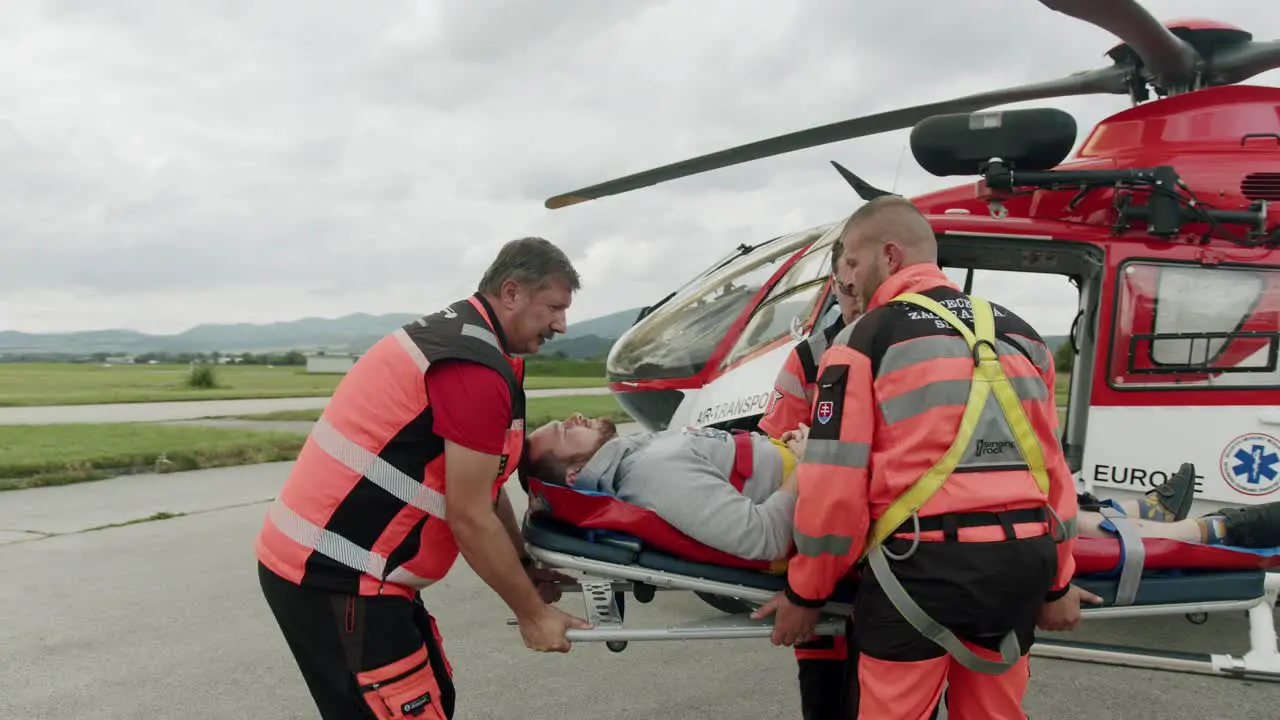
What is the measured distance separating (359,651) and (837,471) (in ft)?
4.12

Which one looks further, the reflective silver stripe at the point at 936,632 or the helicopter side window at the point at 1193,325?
the helicopter side window at the point at 1193,325

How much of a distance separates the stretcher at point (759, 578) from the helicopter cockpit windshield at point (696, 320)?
2679 millimetres

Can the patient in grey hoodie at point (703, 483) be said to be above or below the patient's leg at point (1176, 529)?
above

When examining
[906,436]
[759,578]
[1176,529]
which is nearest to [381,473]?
[759,578]

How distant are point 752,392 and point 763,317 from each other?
2.06ft

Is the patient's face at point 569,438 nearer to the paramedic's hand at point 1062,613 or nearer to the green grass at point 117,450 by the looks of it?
the paramedic's hand at point 1062,613

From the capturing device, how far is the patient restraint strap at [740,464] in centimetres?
263

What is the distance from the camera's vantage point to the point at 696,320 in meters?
5.47

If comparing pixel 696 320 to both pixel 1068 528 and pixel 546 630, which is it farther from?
pixel 1068 528

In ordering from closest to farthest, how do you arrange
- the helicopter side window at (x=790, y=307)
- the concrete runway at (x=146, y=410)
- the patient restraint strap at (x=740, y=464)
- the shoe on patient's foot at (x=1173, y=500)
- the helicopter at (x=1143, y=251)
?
the patient restraint strap at (x=740, y=464)
the shoe on patient's foot at (x=1173, y=500)
the helicopter at (x=1143, y=251)
the helicopter side window at (x=790, y=307)
the concrete runway at (x=146, y=410)

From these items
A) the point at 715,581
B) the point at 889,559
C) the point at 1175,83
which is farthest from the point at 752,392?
the point at 1175,83

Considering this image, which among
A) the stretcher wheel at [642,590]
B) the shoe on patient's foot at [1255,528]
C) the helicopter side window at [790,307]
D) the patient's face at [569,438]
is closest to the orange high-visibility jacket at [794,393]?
the patient's face at [569,438]

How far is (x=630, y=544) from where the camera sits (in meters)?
2.44

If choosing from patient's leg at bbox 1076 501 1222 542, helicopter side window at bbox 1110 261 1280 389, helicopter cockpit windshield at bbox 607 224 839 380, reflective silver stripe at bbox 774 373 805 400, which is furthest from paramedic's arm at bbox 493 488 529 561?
helicopter side window at bbox 1110 261 1280 389
